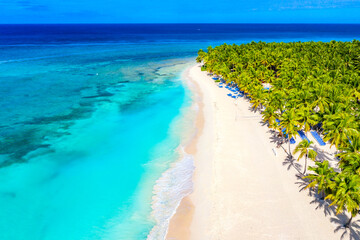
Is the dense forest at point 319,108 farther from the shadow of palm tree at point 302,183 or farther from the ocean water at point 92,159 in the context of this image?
the ocean water at point 92,159

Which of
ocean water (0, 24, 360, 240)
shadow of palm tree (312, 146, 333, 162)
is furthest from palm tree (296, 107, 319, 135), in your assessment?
ocean water (0, 24, 360, 240)

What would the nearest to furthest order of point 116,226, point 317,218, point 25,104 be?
point 317,218
point 116,226
point 25,104

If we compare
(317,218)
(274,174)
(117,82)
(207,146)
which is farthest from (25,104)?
(317,218)

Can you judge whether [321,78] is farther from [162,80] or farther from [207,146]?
[162,80]

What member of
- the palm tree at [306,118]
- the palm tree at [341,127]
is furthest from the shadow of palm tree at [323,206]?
the palm tree at [306,118]

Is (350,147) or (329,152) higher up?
(350,147)

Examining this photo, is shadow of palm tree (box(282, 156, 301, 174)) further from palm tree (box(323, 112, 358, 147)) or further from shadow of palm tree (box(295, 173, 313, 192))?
palm tree (box(323, 112, 358, 147))

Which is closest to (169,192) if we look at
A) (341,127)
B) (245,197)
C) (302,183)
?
(245,197)

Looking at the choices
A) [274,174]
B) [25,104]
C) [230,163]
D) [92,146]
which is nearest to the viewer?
[274,174]
